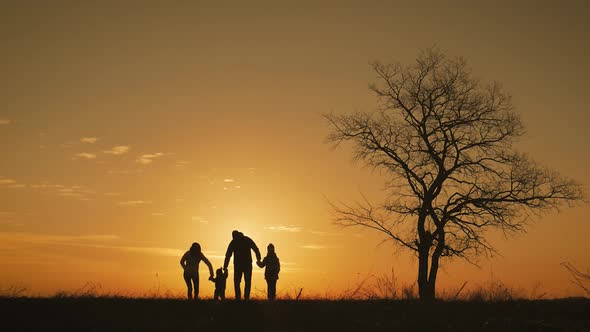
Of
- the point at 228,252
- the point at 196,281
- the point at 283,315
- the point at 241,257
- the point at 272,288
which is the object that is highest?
the point at 228,252

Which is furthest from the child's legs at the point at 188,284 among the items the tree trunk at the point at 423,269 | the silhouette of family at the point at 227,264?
the tree trunk at the point at 423,269

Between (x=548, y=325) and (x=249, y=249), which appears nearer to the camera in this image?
(x=548, y=325)

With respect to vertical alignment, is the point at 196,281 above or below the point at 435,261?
below

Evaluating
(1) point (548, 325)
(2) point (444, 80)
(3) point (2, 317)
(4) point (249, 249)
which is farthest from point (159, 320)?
(2) point (444, 80)

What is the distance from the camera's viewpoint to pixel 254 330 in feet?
51.9

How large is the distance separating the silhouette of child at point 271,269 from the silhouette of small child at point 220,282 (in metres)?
1.59

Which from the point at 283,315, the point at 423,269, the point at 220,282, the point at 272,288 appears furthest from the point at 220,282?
the point at 423,269

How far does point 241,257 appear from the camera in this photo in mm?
21891

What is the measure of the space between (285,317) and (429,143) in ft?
49.2

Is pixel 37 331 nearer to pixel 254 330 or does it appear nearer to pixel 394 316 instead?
pixel 254 330

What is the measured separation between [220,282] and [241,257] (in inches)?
47.9

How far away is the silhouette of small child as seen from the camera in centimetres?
2223

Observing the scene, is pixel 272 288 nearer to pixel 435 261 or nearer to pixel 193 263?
pixel 193 263

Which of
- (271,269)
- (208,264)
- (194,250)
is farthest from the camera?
(271,269)
